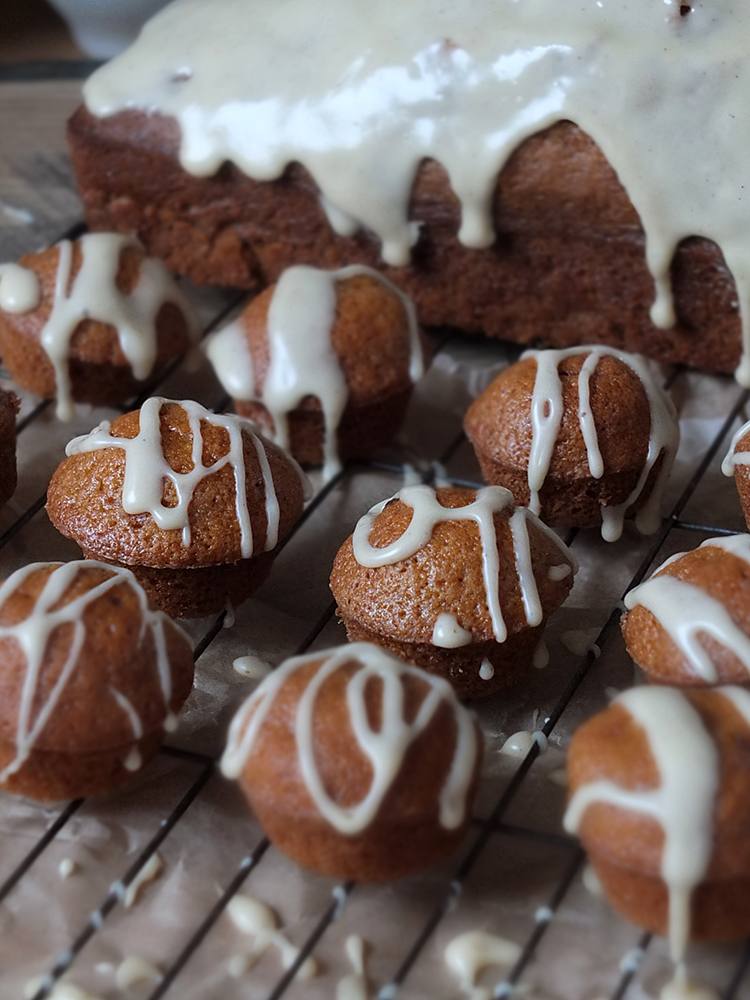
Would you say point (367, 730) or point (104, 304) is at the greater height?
point (104, 304)

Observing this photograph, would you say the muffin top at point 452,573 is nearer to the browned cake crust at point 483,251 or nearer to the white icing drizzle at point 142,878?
the white icing drizzle at point 142,878

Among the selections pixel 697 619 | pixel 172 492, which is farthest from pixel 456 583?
pixel 172 492

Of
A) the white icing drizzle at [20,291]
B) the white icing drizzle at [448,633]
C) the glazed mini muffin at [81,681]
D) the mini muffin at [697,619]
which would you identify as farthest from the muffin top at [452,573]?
the white icing drizzle at [20,291]

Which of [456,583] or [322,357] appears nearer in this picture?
[456,583]

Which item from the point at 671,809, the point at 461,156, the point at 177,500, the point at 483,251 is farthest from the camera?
the point at 483,251

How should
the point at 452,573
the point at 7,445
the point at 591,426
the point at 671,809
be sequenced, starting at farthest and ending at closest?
the point at 7,445 < the point at 591,426 < the point at 452,573 < the point at 671,809

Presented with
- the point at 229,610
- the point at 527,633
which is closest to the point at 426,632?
the point at 527,633

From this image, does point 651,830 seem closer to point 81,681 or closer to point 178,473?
point 81,681
